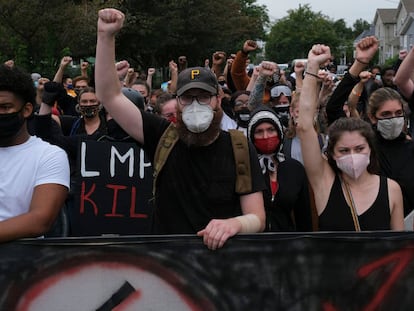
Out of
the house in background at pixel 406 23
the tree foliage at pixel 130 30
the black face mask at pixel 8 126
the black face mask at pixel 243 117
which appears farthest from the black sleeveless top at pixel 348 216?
the house in background at pixel 406 23

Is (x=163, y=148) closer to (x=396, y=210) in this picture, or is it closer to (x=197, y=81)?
(x=197, y=81)

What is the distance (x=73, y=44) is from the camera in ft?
82.5

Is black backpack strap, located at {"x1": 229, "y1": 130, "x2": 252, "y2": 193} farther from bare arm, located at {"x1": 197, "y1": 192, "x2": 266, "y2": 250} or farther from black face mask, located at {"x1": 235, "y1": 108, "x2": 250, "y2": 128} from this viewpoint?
black face mask, located at {"x1": 235, "y1": 108, "x2": 250, "y2": 128}

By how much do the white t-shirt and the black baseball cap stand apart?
2.19ft

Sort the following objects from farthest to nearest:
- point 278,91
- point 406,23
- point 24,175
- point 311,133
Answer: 1. point 406,23
2. point 278,91
3. point 311,133
4. point 24,175

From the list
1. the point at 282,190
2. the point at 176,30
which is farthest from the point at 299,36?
the point at 282,190

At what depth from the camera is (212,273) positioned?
9.68 ft

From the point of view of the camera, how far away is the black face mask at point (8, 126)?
10.2 ft

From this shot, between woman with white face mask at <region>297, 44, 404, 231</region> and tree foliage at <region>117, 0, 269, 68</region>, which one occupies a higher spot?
tree foliage at <region>117, 0, 269, 68</region>

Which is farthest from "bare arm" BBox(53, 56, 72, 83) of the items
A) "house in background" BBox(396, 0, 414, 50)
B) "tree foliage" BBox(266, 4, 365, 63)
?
"tree foliage" BBox(266, 4, 365, 63)

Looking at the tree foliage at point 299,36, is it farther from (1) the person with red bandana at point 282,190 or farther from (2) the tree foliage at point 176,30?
(1) the person with red bandana at point 282,190

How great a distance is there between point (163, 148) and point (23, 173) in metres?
0.65

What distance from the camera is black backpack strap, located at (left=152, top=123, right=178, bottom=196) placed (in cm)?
313

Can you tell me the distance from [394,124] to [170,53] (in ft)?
119
